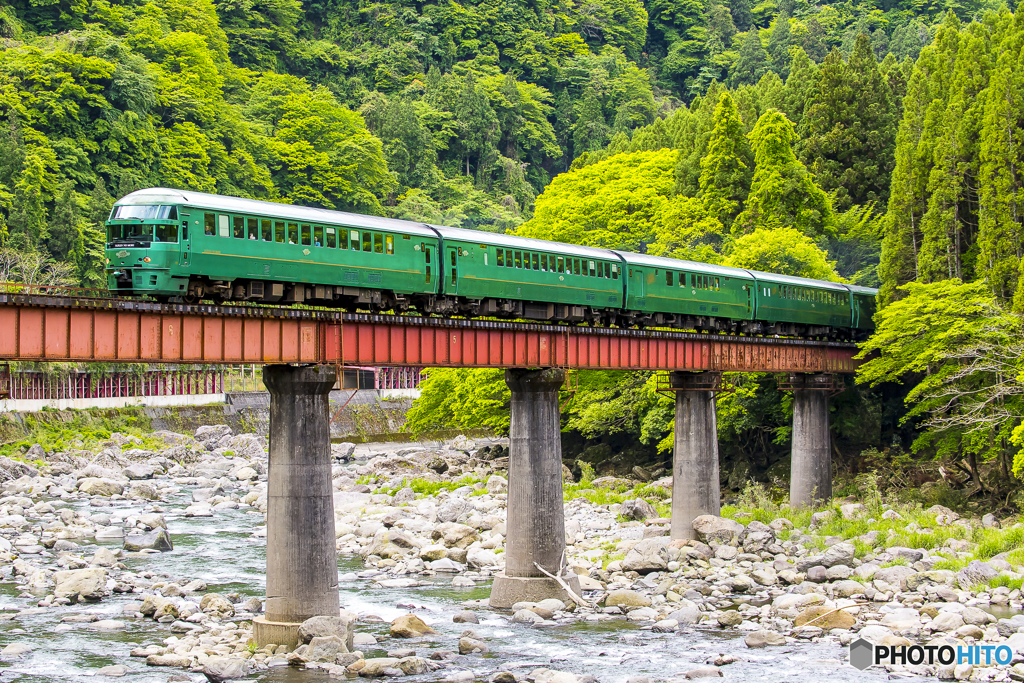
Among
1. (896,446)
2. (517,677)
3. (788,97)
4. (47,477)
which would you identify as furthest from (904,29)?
Answer: (517,677)

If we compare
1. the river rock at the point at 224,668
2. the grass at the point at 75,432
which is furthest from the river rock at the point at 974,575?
the grass at the point at 75,432

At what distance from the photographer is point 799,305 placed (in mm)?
50781

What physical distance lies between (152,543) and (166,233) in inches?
700

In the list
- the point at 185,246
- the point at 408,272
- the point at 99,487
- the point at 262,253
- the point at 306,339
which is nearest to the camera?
the point at 185,246

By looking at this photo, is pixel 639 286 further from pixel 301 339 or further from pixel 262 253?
pixel 262 253

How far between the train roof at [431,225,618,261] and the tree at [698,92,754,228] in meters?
29.5

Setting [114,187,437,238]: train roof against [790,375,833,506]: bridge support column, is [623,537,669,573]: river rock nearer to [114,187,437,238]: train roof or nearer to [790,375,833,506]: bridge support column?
[790,375,833,506]: bridge support column

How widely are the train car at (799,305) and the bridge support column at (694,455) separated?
6.34 metres

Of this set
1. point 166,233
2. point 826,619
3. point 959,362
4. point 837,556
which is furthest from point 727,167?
point 166,233

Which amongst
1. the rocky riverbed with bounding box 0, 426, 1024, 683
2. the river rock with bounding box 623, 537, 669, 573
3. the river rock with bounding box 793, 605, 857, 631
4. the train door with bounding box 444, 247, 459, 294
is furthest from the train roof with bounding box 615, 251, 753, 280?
the river rock with bounding box 793, 605, 857, 631

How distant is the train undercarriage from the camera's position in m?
30.2

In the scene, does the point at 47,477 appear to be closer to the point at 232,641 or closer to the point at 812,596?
the point at 232,641

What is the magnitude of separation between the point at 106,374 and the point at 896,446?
56678mm

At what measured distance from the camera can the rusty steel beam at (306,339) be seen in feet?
81.7
